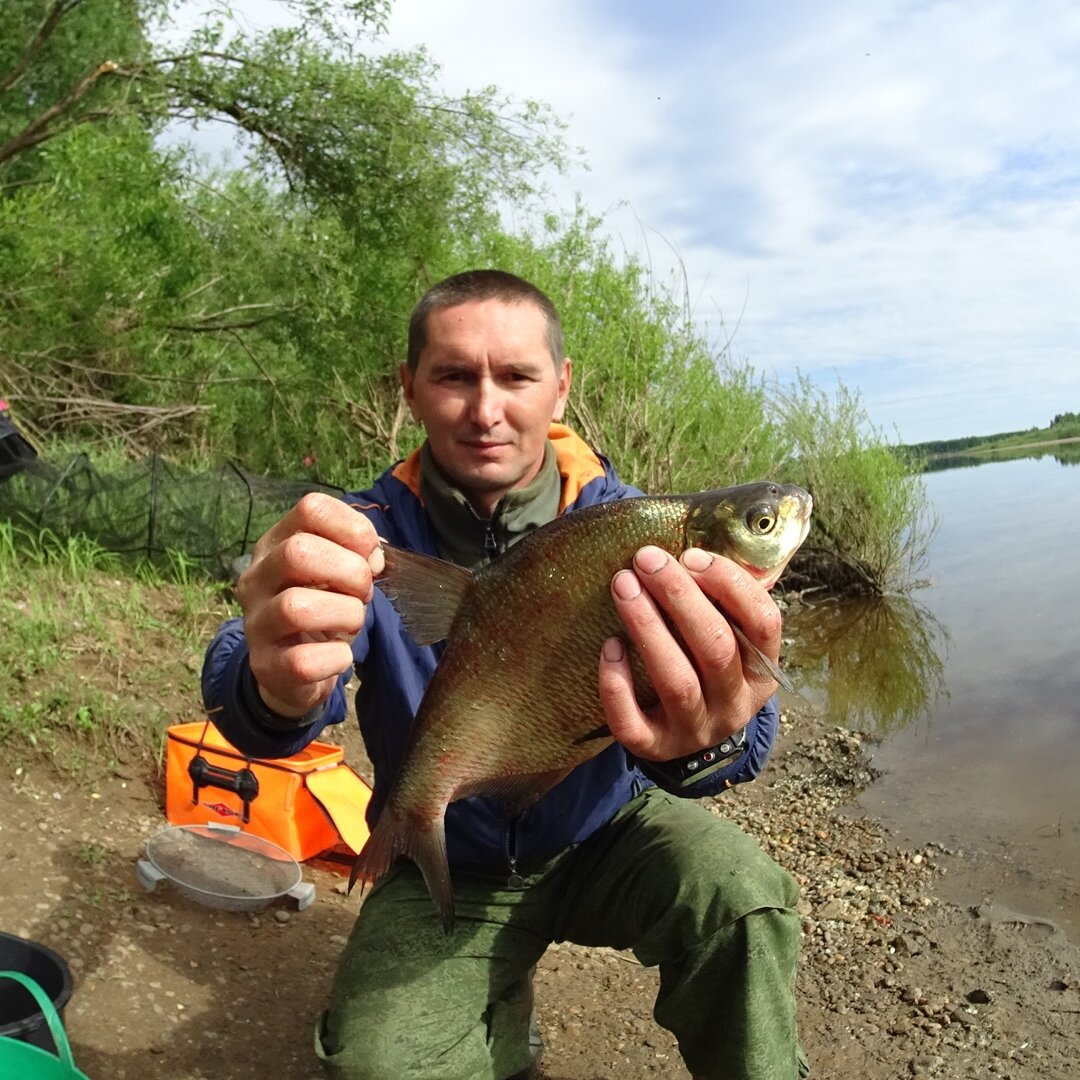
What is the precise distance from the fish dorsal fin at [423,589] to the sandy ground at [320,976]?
182cm

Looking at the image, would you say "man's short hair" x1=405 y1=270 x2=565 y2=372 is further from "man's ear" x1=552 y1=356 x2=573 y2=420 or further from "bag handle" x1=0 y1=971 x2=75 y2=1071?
"bag handle" x1=0 y1=971 x2=75 y2=1071

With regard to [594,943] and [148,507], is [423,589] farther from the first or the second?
[148,507]

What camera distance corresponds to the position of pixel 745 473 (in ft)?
44.5

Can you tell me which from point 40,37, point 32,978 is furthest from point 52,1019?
point 40,37

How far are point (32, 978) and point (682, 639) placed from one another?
2065 mm

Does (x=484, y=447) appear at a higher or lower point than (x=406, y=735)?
higher

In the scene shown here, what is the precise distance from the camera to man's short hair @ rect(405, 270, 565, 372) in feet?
10.2

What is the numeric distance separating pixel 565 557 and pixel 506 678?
0.90ft

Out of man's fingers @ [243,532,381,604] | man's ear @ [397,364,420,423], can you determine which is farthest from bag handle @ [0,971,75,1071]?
man's ear @ [397,364,420,423]

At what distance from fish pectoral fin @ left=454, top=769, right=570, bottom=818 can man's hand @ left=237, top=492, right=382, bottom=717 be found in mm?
410

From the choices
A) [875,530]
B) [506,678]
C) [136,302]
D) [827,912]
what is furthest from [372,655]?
[875,530]

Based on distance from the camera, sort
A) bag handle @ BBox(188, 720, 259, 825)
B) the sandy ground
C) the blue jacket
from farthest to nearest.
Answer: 1. bag handle @ BBox(188, 720, 259, 825)
2. the sandy ground
3. the blue jacket

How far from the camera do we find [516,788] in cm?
208

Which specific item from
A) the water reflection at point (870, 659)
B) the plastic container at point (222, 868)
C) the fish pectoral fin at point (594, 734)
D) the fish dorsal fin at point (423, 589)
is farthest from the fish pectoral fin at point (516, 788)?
the water reflection at point (870, 659)
